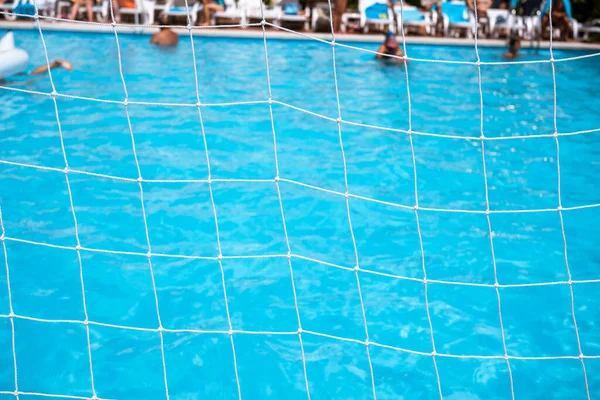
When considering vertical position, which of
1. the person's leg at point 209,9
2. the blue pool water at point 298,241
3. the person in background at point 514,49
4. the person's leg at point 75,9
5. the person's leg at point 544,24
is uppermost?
the person's leg at point 75,9

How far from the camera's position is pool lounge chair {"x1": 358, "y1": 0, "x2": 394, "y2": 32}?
1357 cm

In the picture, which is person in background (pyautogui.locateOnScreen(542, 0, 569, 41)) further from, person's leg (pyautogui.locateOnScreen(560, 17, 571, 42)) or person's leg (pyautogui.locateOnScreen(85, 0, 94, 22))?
person's leg (pyautogui.locateOnScreen(85, 0, 94, 22))

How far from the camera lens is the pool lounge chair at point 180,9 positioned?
13.5 meters

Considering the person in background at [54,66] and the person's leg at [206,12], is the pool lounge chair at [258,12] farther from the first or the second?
the person in background at [54,66]

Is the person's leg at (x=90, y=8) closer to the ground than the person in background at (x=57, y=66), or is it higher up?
higher up

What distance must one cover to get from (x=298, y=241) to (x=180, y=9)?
9.13 m

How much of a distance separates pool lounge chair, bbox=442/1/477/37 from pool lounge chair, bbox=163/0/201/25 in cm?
492

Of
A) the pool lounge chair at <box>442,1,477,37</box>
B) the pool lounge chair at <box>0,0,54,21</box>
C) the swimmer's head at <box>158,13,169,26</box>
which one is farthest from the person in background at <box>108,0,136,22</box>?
the pool lounge chair at <box>442,1,477,37</box>

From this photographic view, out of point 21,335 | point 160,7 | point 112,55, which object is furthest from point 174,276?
point 160,7

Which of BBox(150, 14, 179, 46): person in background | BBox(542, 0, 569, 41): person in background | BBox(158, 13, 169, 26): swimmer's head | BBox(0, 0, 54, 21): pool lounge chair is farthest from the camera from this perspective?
BBox(158, 13, 169, 26): swimmer's head

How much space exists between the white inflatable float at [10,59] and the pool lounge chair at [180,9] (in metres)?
3.95

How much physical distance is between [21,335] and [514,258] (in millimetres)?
3870

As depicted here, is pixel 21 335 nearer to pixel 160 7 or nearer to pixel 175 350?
pixel 175 350

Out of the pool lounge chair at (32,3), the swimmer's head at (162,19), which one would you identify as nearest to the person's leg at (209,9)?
the swimmer's head at (162,19)
